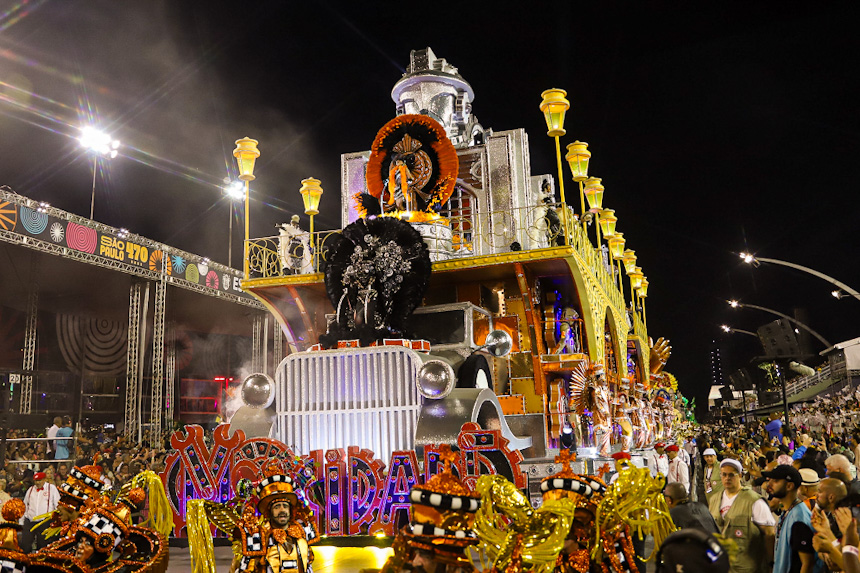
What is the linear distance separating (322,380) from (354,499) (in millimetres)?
2060

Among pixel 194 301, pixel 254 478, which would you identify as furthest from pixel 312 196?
pixel 194 301

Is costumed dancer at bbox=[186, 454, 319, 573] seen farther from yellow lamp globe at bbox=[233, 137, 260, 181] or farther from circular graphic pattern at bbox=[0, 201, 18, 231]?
circular graphic pattern at bbox=[0, 201, 18, 231]

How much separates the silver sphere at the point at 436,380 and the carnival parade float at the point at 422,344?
0.02 meters

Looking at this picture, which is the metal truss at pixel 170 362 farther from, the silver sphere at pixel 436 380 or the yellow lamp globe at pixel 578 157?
the silver sphere at pixel 436 380

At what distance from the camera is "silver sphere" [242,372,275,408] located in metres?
A: 9.50

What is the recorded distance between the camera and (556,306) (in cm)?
1248

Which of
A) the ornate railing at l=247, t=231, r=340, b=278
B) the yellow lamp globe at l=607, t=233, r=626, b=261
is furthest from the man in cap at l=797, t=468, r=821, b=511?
the yellow lamp globe at l=607, t=233, r=626, b=261

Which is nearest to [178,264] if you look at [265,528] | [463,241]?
[463,241]

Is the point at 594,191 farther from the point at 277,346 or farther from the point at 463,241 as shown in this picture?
the point at 277,346

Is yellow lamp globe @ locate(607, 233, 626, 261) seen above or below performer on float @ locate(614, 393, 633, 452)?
above

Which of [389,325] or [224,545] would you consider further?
[389,325]

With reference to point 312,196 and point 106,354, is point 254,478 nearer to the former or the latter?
point 312,196

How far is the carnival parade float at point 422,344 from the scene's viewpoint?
806 centimetres

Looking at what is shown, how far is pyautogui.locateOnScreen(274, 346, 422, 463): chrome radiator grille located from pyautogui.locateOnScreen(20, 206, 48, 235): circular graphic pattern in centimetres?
1051
